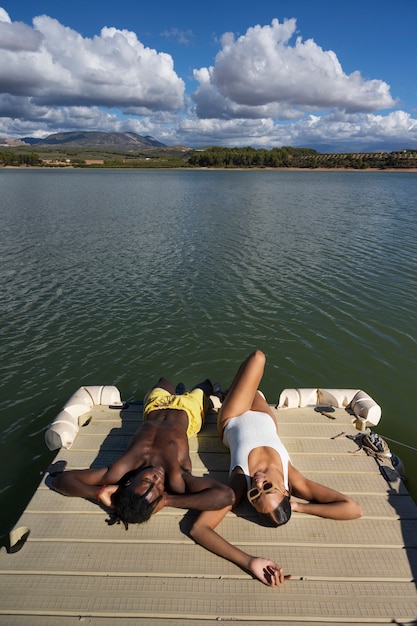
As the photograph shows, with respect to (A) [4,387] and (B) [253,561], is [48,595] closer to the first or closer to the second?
(B) [253,561]

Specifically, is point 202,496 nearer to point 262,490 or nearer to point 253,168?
point 262,490

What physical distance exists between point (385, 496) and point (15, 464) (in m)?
7.29

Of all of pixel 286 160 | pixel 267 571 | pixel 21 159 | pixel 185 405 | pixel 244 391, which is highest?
pixel 21 159

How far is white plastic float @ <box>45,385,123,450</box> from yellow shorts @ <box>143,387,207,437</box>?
148cm

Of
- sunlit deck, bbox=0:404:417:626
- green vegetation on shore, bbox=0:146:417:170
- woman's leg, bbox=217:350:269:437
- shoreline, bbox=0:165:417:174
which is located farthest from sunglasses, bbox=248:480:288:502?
green vegetation on shore, bbox=0:146:417:170

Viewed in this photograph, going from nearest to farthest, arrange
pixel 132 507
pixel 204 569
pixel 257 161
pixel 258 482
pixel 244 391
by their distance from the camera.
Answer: pixel 204 569 < pixel 132 507 < pixel 258 482 < pixel 244 391 < pixel 257 161

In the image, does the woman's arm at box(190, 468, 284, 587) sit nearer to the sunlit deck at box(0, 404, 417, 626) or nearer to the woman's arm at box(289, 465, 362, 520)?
the sunlit deck at box(0, 404, 417, 626)

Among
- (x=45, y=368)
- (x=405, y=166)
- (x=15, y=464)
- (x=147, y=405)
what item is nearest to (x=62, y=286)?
(x=45, y=368)

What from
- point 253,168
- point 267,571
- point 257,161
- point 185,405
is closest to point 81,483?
point 185,405

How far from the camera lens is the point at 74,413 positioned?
765 cm

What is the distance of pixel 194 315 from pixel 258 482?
10443 millimetres

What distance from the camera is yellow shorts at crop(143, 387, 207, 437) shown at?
680 centimetres

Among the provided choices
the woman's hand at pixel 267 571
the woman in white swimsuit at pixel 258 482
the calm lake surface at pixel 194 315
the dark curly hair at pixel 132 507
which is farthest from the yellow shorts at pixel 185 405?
the calm lake surface at pixel 194 315

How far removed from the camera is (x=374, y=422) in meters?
7.70
